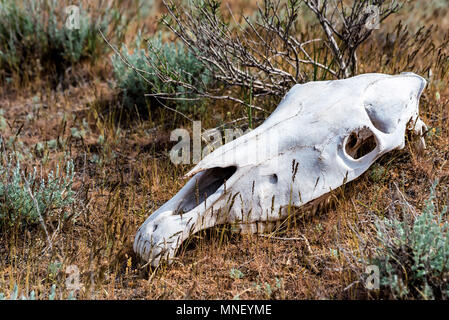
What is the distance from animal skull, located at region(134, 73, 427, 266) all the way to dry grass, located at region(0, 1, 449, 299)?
187mm

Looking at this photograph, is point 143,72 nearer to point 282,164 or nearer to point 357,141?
point 282,164

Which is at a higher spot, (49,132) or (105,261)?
(49,132)

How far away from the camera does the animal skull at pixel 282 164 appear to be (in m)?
3.13

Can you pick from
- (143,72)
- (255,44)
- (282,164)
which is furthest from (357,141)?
(143,72)

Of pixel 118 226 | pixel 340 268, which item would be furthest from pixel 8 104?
pixel 340 268

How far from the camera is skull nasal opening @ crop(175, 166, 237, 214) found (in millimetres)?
3336

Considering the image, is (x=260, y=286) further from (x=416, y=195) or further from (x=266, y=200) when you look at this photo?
(x=416, y=195)

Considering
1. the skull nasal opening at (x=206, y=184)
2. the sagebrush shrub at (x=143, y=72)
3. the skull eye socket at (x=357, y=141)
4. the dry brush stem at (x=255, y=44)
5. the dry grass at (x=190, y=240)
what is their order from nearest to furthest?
the dry grass at (x=190, y=240) < the skull nasal opening at (x=206, y=184) < the skull eye socket at (x=357, y=141) < the dry brush stem at (x=255, y=44) < the sagebrush shrub at (x=143, y=72)

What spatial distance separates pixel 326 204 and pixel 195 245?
944mm

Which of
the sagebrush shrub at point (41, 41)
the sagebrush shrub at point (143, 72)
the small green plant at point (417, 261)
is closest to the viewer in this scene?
the small green plant at point (417, 261)

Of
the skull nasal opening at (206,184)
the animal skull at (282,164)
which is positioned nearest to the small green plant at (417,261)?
the animal skull at (282,164)

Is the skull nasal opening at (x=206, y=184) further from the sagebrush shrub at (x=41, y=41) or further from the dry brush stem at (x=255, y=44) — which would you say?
the sagebrush shrub at (x=41, y=41)

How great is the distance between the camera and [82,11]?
624cm
